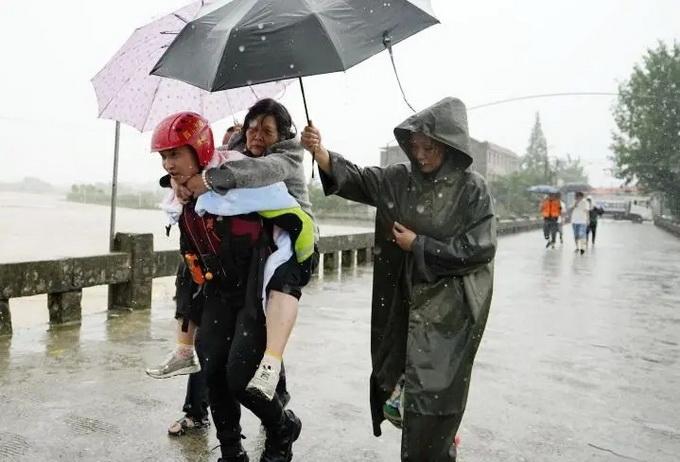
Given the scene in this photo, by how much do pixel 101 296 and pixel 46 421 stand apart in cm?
672

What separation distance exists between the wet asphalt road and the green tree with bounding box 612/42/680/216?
4387 centimetres

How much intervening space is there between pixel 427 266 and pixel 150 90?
200 cm

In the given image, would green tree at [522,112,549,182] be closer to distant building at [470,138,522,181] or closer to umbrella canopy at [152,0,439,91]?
distant building at [470,138,522,181]

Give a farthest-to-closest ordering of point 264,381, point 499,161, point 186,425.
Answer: point 499,161 → point 186,425 → point 264,381

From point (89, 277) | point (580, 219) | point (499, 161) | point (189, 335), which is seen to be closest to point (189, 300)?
point (189, 335)

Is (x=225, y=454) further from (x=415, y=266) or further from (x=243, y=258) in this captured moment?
(x=415, y=266)

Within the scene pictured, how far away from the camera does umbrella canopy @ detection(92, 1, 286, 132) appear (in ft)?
11.7

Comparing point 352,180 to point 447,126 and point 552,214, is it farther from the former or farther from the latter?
point 552,214

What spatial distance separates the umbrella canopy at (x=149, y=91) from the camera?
357cm

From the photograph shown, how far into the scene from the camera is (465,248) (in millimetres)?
2928

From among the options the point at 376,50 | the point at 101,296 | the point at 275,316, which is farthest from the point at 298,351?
the point at 101,296

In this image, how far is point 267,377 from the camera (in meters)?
2.84

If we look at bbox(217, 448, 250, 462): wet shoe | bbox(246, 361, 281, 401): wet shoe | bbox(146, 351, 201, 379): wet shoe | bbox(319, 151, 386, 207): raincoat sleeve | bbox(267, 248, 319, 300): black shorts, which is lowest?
bbox(217, 448, 250, 462): wet shoe

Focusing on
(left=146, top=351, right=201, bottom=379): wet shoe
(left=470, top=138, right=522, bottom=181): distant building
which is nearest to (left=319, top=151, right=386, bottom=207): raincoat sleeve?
(left=146, top=351, right=201, bottom=379): wet shoe
